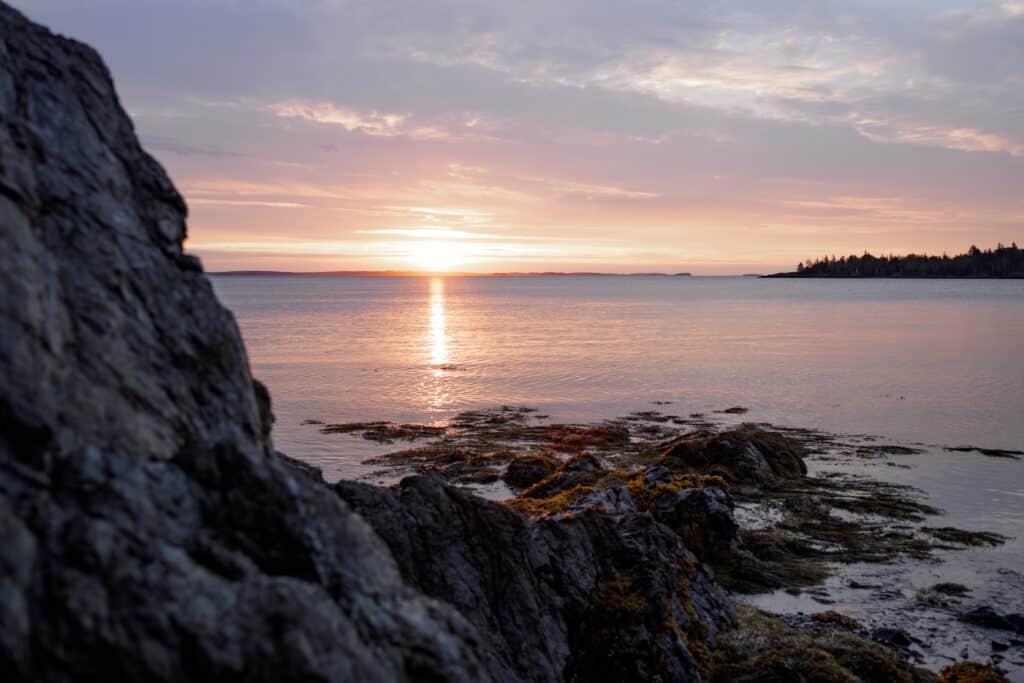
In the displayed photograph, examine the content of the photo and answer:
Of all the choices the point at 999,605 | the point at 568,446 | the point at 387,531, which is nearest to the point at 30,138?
the point at 387,531

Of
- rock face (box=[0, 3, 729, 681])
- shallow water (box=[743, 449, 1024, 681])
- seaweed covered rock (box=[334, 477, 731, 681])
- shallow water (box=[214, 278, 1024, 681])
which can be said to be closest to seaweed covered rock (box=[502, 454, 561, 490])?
shallow water (box=[214, 278, 1024, 681])

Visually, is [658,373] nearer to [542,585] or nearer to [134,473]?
[542,585]

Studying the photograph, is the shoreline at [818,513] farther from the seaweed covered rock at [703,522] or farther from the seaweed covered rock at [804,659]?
the seaweed covered rock at [804,659]

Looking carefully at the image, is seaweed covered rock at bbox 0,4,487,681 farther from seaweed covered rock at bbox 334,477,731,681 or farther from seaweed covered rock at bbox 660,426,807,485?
seaweed covered rock at bbox 660,426,807,485

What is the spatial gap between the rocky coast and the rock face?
0.02 metres

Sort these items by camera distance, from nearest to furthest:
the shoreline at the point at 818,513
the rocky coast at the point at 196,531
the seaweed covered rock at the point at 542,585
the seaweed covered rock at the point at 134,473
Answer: the seaweed covered rock at the point at 134,473 → the rocky coast at the point at 196,531 → the seaweed covered rock at the point at 542,585 → the shoreline at the point at 818,513

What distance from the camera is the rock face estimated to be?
5.44 meters

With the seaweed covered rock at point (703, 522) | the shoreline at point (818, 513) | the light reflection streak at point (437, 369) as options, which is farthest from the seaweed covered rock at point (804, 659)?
the light reflection streak at point (437, 369)

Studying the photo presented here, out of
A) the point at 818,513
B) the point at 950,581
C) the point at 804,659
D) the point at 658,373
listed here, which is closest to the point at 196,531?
the point at 804,659

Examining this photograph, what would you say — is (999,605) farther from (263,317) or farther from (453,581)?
(263,317)

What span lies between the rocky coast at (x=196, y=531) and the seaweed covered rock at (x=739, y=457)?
1536cm

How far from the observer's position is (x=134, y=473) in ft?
21.0

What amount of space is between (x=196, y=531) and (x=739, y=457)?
28.9m

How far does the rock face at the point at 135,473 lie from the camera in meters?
5.44
